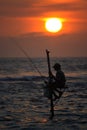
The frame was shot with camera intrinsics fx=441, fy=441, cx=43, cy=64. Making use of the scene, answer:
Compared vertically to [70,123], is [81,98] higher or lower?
higher

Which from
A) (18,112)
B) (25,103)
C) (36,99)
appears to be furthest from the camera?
(36,99)

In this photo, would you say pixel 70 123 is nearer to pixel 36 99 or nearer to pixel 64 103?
pixel 64 103

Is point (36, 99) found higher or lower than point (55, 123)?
higher

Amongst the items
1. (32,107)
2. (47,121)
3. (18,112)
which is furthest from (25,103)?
(47,121)

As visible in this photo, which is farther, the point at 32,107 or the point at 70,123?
the point at 32,107

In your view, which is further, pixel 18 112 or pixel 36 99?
pixel 36 99

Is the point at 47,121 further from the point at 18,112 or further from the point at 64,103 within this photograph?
the point at 64,103

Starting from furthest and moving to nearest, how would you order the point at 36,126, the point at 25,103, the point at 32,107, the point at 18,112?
the point at 25,103 < the point at 32,107 < the point at 18,112 < the point at 36,126

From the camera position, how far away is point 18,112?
18.7 metres

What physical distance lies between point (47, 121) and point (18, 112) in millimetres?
2503

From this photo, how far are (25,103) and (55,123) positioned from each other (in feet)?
19.0

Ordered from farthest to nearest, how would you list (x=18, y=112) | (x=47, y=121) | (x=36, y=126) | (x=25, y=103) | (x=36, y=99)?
(x=36, y=99)
(x=25, y=103)
(x=18, y=112)
(x=47, y=121)
(x=36, y=126)

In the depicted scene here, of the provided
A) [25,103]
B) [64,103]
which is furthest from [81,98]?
[25,103]

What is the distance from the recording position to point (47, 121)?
1655cm
